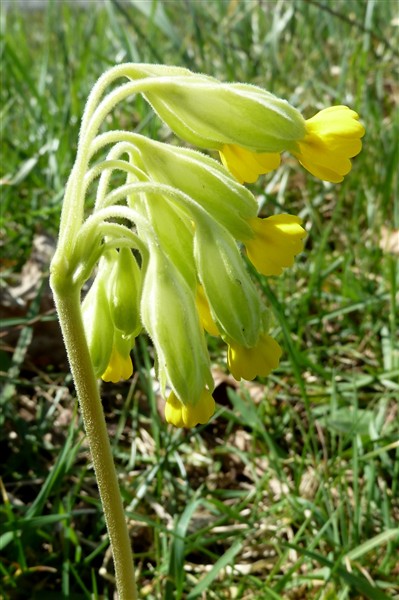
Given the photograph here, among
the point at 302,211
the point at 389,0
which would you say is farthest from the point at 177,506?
the point at 389,0

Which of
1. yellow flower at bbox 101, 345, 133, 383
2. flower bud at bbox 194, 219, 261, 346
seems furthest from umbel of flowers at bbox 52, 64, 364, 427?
yellow flower at bbox 101, 345, 133, 383

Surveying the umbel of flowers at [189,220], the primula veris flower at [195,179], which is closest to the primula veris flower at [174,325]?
the umbel of flowers at [189,220]

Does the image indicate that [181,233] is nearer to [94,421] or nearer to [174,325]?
[174,325]

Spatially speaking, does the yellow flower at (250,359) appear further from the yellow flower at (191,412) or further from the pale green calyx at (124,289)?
the pale green calyx at (124,289)

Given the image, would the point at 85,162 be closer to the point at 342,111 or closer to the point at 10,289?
the point at 342,111

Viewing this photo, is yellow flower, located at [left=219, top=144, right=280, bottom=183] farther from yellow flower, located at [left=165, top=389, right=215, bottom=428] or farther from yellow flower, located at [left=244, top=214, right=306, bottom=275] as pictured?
yellow flower, located at [left=165, top=389, right=215, bottom=428]

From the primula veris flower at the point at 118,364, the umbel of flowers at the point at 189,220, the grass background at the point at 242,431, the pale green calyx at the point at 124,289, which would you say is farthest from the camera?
the grass background at the point at 242,431
